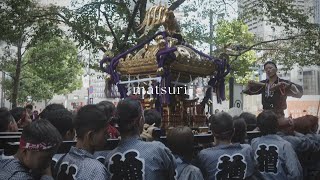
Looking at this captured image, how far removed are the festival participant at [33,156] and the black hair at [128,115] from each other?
81 centimetres

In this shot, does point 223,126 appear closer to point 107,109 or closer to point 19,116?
point 107,109

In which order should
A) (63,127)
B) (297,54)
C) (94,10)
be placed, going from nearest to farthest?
1. (63,127)
2. (94,10)
3. (297,54)

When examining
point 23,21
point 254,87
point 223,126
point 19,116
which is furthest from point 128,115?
point 23,21

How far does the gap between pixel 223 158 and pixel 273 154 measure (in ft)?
2.74

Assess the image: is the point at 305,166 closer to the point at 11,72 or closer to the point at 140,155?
the point at 140,155

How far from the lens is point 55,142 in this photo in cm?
206

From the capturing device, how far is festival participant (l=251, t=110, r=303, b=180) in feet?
12.1

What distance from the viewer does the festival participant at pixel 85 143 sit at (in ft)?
7.75

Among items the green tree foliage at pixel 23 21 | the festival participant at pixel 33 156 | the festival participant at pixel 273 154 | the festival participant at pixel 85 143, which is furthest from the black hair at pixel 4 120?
the green tree foliage at pixel 23 21

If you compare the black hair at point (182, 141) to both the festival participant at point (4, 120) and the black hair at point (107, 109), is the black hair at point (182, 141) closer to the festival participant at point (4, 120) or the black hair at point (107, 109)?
the black hair at point (107, 109)

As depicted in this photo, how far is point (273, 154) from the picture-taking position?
3.75 m

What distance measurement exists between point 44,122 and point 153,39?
460cm

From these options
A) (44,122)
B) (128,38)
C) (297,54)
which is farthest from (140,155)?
(297,54)

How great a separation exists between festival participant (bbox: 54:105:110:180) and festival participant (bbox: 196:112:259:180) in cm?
106
